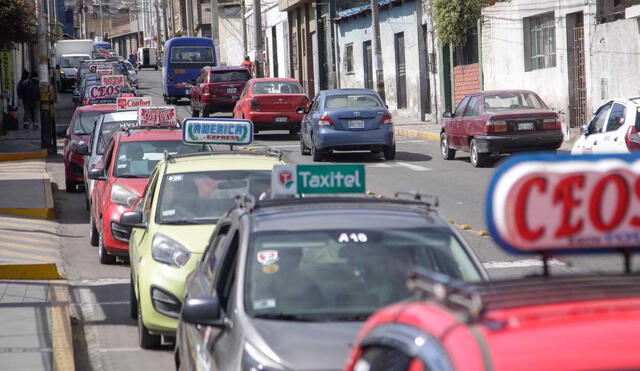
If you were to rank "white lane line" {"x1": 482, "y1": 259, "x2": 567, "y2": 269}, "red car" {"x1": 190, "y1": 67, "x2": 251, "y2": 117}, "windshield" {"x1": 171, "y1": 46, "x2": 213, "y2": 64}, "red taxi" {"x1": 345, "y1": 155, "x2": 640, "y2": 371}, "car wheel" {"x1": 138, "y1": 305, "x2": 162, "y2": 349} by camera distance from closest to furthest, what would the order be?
"red taxi" {"x1": 345, "y1": 155, "x2": 640, "y2": 371} → "car wheel" {"x1": 138, "y1": 305, "x2": 162, "y2": 349} → "white lane line" {"x1": 482, "y1": 259, "x2": 567, "y2": 269} → "red car" {"x1": 190, "y1": 67, "x2": 251, "y2": 117} → "windshield" {"x1": 171, "y1": 46, "x2": 213, "y2": 64}

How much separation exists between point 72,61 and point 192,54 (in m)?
20.7

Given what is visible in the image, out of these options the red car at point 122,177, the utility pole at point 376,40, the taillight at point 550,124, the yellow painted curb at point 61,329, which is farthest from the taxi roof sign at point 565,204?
the utility pole at point 376,40

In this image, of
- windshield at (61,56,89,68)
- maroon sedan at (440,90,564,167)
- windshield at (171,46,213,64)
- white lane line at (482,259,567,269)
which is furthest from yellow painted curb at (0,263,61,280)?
windshield at (61,56,89,68)

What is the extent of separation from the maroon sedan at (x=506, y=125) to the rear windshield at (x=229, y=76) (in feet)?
51.7

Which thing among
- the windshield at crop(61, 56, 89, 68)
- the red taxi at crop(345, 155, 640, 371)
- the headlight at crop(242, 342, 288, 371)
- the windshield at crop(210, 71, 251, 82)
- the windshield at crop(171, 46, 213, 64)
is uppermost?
the windshield at crop(61, 56, 89, 68)

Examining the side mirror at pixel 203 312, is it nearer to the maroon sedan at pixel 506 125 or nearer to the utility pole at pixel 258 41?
the maroon sedan at pixel 506 125

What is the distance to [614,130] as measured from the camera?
1730 cm

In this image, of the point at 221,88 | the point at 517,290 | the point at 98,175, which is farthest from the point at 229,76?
the point at 517,290

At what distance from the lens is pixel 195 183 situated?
420 inches

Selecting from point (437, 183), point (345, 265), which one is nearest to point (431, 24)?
point (437, 183)

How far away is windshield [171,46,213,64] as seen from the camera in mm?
52406

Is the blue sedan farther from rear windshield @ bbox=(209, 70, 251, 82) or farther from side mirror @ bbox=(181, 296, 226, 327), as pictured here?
side mirror @ bbox=(181, 296, 226, 327)

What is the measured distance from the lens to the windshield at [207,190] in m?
10.4

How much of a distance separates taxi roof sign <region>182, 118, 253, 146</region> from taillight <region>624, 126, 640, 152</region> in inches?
243
